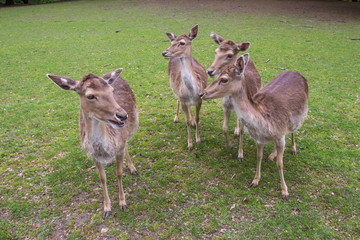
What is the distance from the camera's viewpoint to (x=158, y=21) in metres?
18.8

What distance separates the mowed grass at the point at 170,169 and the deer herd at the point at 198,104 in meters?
0.34

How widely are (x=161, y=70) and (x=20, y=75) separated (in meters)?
5.00

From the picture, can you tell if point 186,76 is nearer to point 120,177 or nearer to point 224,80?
point 224,80

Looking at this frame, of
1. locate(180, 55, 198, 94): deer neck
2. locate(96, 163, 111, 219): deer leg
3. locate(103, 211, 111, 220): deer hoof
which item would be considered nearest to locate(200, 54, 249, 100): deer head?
locate(180, 55, 198, 94): deer neck

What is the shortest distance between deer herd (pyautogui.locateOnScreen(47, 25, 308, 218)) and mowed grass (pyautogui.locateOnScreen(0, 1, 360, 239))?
1.13 feet

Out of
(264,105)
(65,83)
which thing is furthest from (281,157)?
(65,83)

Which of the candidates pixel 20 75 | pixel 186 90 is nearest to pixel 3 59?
pixel 20 75

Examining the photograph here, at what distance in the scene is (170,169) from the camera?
4.97 meters

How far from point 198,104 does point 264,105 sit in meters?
1.62

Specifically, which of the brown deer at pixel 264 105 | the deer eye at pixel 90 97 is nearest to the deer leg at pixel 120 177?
the deer eye at pixel 90 97

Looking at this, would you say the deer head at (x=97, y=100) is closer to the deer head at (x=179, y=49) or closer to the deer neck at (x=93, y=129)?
the deer neck at (x=93, y=129)

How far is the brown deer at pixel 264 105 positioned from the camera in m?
3.95

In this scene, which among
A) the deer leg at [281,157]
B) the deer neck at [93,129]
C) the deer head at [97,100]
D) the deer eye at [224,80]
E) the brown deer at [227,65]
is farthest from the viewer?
the brown deer at [227,65]

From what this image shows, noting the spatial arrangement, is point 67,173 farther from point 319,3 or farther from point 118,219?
point 319,3
